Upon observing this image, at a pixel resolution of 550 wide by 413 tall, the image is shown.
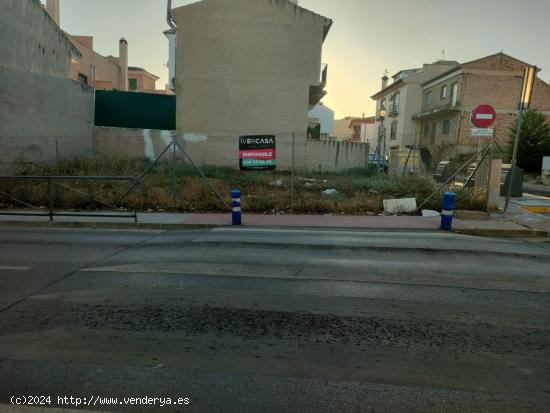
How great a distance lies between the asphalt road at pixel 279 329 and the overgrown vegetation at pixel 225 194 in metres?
5.40

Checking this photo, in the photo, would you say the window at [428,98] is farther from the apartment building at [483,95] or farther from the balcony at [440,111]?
the apartment building at [483,95]

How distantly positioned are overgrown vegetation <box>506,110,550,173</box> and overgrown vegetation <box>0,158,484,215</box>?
680 inches

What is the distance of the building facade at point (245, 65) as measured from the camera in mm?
24266

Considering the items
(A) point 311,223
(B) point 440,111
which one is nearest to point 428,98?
(B) point 440,111

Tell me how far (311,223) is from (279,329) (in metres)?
7.10

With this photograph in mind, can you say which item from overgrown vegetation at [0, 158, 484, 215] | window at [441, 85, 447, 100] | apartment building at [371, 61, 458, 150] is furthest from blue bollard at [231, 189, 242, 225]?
apartment building at [371, 61, 458, 150]

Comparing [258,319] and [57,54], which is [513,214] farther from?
[57,54]

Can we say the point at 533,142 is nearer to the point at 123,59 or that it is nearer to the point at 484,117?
the point at 484,117

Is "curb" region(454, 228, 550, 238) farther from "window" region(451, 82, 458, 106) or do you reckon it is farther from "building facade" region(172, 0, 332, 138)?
"window" region(451, 82, 458, 106)

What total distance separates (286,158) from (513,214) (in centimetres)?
1424

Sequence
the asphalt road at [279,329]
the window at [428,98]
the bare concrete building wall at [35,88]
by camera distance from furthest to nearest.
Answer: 1. the window at [428,98]
2. the bare concrete building wall at [35,88]
3. the asphalt road at [279,329]

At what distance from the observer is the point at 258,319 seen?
14.7 feet

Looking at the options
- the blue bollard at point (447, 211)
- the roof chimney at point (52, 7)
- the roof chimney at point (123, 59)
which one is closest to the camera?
the blue bollard at point (447, 211)

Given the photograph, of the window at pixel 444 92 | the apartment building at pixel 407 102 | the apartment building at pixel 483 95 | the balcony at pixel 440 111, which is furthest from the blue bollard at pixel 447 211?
the apartment building at pixel 407 102
